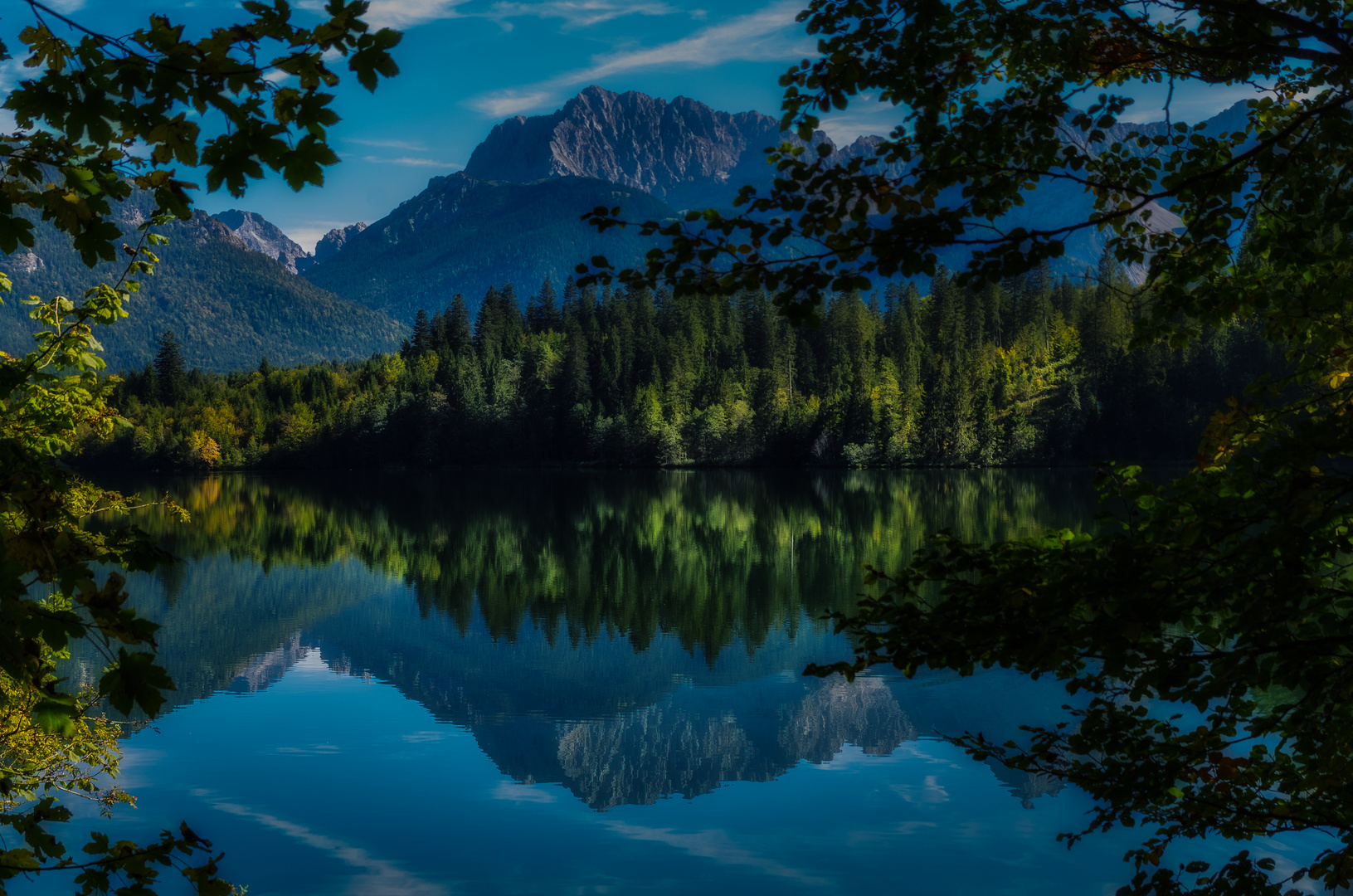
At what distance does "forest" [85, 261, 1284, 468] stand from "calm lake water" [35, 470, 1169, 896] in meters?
51.8

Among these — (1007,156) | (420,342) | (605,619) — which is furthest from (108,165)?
(420,342)

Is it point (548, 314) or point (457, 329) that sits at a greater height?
point (548, 314)

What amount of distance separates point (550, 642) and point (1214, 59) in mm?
Result: 22316

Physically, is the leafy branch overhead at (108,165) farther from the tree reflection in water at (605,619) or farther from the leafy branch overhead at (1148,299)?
the tree reflection in water at (605,619)

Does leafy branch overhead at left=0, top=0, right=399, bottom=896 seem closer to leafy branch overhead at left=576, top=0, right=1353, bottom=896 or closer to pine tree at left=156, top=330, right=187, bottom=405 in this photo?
leafy branch overhead at left=576, top=0, right=1353, bottom=896

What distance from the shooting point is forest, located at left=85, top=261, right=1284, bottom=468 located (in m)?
95.1

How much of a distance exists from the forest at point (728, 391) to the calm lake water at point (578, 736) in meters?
51.8

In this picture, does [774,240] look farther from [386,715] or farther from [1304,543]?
[386,715]

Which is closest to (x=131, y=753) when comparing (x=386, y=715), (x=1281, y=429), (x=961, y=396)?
(x=386, y=715)

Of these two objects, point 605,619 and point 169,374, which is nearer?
point 605,619

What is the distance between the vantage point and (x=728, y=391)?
10675 centimetres

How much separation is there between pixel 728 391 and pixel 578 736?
89501mm

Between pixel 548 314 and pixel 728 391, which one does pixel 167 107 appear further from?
pixel 548 314

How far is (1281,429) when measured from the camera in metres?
5.09
